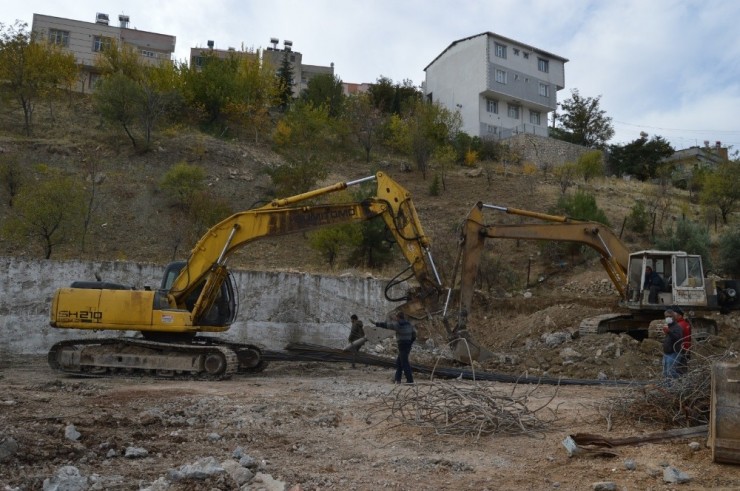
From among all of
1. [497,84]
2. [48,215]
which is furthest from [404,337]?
[497,84]

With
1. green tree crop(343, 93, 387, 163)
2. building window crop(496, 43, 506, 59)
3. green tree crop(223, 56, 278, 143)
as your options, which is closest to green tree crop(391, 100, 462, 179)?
green tree crop(343, 93, 387, 163)

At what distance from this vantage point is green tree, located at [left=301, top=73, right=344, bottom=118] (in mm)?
49812

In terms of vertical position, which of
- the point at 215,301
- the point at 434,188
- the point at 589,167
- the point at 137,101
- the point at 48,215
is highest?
the point at 137,101

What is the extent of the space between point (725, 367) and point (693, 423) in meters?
1.39

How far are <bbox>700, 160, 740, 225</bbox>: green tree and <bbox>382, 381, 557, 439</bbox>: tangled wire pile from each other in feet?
112

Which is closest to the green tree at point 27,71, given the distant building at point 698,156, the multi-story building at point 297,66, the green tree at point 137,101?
the green tree at point 137,101

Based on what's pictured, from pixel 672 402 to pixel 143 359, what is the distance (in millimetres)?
9454

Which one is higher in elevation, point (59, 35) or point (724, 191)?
point (59, 35)

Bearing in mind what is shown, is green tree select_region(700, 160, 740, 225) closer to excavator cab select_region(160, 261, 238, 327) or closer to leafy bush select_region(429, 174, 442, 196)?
leafy bush select_region(429, 174, 442, 196)

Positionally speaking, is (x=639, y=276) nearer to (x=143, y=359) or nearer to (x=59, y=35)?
(x=143, y=359)

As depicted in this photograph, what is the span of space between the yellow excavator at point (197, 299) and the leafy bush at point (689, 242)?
19.0 m

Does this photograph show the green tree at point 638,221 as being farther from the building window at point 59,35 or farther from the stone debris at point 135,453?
the building window at point 59,35

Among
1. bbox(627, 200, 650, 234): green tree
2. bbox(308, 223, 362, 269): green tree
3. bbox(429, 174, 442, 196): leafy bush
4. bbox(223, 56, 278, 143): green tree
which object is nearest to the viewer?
bbox(308, 223, 362, 269): green tree

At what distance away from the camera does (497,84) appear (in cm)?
5194
